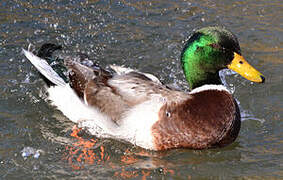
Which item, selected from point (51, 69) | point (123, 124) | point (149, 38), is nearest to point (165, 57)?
point (149, 38)

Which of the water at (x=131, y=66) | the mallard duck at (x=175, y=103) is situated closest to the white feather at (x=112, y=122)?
the mallard duck at (x=175, y=103)

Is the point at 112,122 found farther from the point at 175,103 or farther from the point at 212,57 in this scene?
the point at 212,57

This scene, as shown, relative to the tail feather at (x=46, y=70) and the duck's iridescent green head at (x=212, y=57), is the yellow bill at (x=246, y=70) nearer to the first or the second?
the duck's iridescent green head at (x=212, y=57)

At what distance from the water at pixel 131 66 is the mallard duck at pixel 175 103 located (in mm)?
184

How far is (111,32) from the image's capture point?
749 centimetres

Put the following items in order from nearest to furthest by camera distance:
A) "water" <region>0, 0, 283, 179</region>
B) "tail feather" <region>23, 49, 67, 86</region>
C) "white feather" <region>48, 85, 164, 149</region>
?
"water" <region>0, 0, 283, 179</region> → "white feather" <region>48, 85, 164, 149</region> → "tail feather" <region>23, 49, 67, 86</region>

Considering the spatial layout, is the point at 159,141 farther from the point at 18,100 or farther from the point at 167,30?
the point at 167,30

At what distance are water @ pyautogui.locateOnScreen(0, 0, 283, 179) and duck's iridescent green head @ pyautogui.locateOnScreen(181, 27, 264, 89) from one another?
76 cm

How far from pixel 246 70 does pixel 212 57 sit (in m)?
0.37

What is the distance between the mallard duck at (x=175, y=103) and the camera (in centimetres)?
479

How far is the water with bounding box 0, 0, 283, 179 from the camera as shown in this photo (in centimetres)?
473

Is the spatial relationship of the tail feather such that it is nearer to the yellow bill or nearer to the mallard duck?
the mallard duck

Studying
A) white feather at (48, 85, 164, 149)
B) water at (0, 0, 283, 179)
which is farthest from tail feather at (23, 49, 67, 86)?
water at (0, 0, 283, 179)

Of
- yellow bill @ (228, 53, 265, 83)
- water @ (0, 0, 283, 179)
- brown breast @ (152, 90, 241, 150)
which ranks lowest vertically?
water @ (0, 0, 283, 179)
